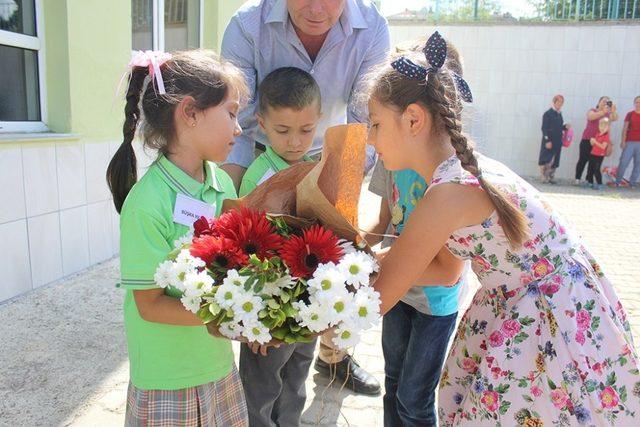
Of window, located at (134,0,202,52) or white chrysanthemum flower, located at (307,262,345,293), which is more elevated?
window, located at (134,0,202,52)

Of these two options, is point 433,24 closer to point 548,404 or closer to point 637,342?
point 637,342

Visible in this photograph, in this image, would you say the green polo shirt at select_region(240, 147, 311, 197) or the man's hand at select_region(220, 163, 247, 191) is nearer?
the green polo shirt at select_region(240, 147, 311, 197)

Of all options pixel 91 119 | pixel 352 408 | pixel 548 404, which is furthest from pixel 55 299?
pixel 548 404

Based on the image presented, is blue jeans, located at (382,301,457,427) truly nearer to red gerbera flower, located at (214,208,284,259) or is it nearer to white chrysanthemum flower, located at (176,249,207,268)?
red gerbera flower, located at (214,208,284,259)

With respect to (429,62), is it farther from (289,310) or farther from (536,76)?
(536,76)

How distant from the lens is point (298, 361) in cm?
244

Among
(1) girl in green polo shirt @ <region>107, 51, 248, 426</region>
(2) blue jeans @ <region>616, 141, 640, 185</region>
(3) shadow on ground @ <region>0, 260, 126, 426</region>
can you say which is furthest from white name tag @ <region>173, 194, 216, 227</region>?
(2) blue jeans @ <region>616, 141, 640, 185</region>

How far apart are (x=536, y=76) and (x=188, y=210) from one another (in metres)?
13.1

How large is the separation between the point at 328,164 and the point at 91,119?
3.68 meters

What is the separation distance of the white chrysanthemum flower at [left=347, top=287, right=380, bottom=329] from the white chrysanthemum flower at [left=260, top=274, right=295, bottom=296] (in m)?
0.15

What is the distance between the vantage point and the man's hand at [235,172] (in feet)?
7.93

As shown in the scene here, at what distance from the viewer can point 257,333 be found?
129 cm

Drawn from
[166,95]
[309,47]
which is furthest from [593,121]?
[166,95]

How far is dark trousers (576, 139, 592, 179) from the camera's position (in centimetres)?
1266
